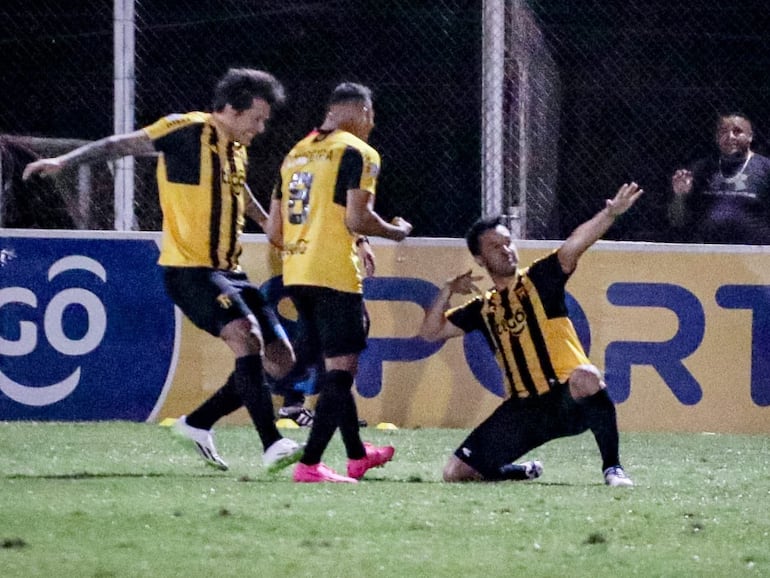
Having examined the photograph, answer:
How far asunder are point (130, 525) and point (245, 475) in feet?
5.71

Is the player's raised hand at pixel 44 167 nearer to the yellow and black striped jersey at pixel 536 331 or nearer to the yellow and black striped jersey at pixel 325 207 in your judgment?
the yellow and black striped jersey at pixel 325 207

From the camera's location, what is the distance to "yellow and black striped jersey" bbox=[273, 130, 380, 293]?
7363mm

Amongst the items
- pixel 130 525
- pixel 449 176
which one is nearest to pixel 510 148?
pixel 449 176

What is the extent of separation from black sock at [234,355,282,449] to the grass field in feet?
0.67

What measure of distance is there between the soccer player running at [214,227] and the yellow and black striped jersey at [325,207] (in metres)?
0.29

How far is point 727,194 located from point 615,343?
148 centimetres

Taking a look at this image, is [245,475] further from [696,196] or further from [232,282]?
[696,196]

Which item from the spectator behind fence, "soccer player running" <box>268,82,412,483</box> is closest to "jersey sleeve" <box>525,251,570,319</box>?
"soccer player running" <box>268,82,412,483</box>

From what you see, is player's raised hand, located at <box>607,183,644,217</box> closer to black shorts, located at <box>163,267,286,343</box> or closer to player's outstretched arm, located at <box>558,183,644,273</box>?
player's outstretched arm, located at <box>558,183,644,273</box>

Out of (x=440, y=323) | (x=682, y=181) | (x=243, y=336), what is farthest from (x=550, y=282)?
(x=682, y=181)

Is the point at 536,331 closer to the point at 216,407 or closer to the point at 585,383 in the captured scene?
the point at 585,383

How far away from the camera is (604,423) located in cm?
725

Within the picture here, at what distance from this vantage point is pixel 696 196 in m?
11.3

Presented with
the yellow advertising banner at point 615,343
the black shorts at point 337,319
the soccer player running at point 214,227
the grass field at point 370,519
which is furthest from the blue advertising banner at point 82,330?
the black shorts at point 337,319
